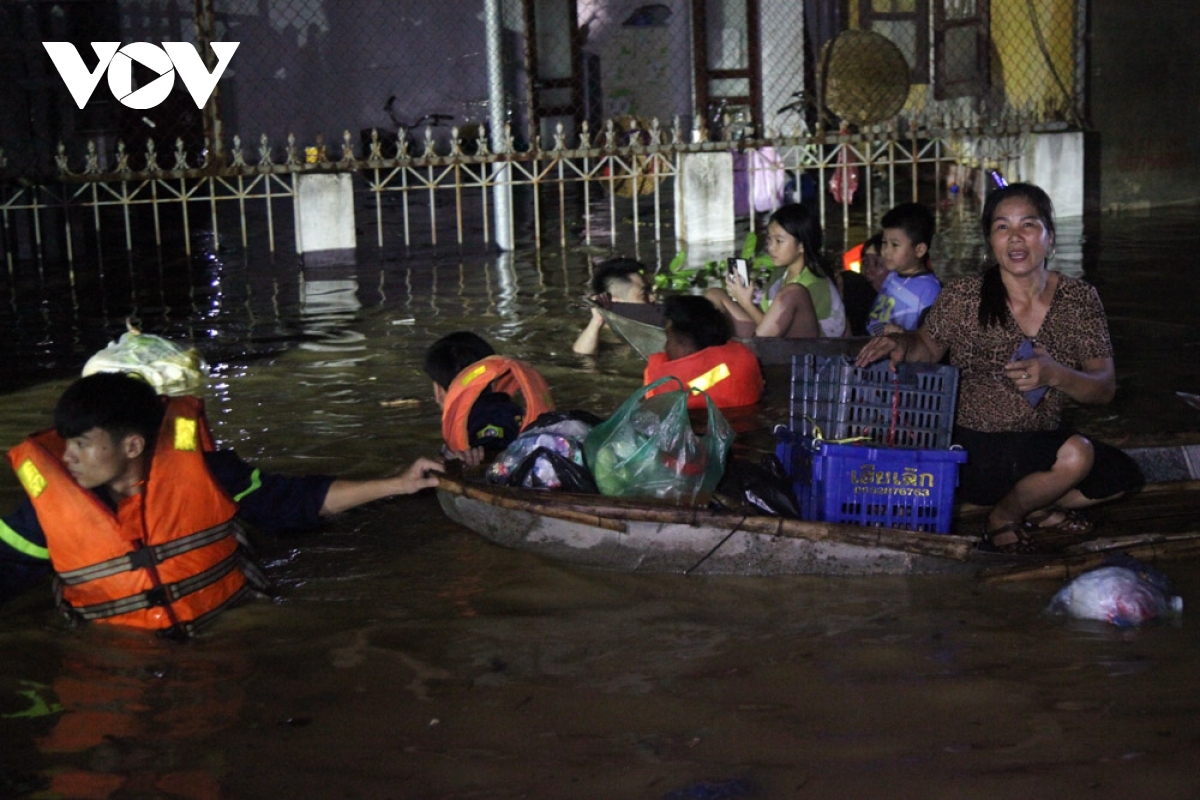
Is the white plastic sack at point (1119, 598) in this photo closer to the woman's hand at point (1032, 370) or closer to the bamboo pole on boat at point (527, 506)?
the woman's hand at point (1032, 370)

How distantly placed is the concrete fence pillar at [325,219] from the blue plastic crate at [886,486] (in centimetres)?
1027

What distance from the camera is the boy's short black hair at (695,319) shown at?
6.42 meters

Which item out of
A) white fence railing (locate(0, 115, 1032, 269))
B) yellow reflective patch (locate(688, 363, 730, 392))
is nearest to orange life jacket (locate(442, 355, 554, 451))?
yellow reflective patch (locate(688, 363, 730, 392))

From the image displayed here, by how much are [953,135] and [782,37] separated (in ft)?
11.7

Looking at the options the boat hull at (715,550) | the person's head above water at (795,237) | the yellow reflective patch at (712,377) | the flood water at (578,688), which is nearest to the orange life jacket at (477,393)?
the flood water at (578,688)

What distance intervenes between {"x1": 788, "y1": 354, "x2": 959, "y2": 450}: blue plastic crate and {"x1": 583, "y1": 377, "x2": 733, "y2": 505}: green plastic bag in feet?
1.35

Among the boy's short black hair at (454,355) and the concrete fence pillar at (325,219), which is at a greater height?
the concrete fence pillar at (325,219)

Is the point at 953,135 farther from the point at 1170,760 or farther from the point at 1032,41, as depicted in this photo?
Answer: the point at 1170,760

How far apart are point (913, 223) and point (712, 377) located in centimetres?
123

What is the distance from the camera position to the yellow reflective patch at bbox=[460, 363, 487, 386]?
537 cm

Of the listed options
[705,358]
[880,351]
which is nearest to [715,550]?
[880,351]

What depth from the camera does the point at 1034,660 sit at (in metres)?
3.70

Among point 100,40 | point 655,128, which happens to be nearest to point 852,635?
point 655,128

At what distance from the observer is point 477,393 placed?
5.36m
